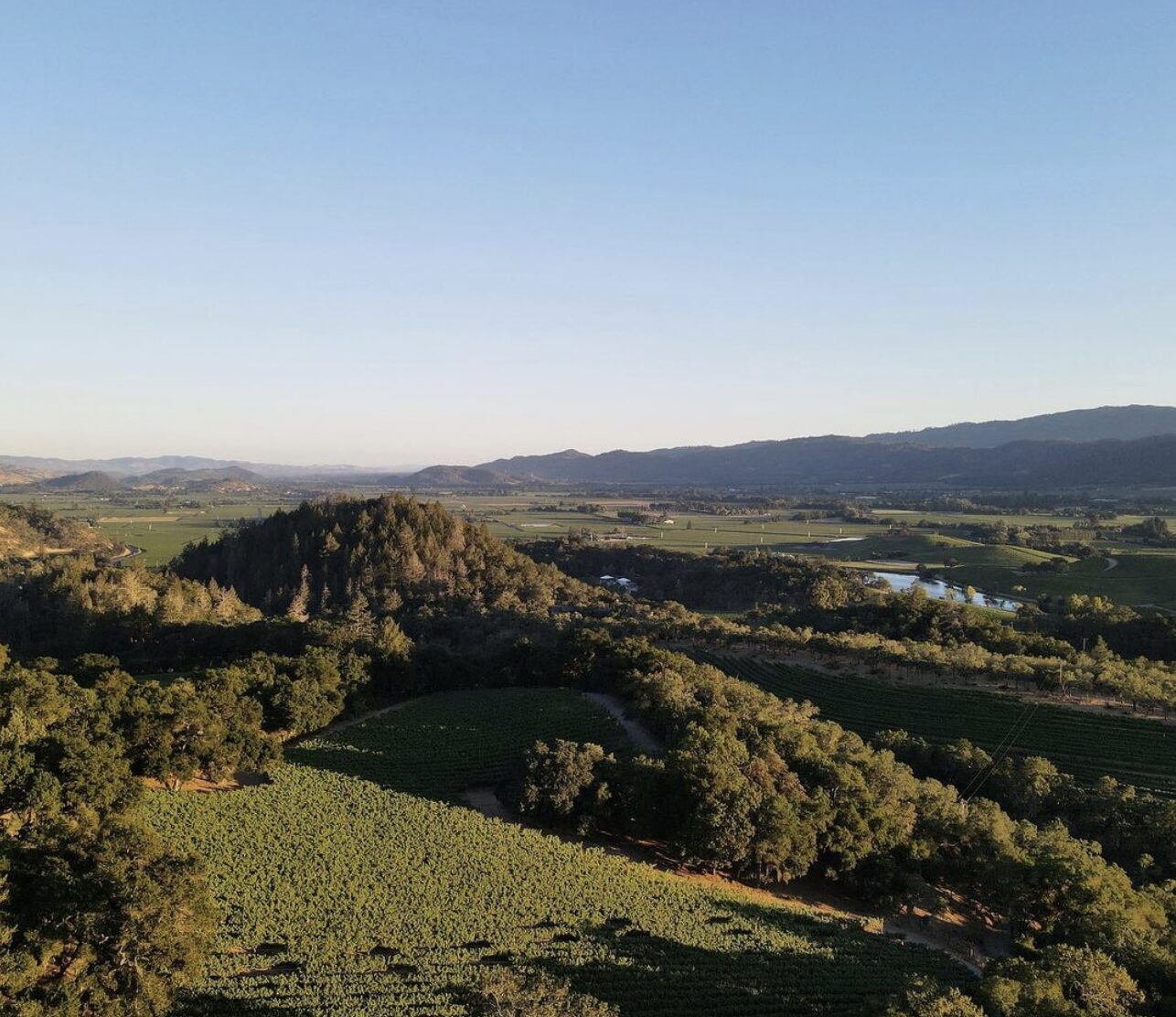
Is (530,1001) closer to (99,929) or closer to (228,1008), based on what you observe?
(228,1008)

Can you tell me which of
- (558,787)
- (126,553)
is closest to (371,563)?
(126,553)

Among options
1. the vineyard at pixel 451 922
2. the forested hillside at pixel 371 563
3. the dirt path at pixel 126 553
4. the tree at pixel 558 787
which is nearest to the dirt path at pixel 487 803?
the vineyard at pixel 451 922

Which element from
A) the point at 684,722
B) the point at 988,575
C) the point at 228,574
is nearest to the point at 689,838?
the point at 684,722

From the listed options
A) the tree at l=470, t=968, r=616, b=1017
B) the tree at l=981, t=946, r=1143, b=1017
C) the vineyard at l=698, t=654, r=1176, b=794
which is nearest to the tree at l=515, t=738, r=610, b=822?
the tree at l=470, t=968, r=616, b=1017

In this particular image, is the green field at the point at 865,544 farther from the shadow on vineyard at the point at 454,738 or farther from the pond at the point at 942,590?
the shadow on vineyard at the point at 454,738

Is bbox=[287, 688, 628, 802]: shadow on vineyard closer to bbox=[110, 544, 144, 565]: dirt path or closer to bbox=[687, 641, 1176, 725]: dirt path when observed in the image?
bbox=[687, 641, 1176, 725]: dirt path

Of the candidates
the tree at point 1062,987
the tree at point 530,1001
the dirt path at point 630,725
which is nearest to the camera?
the tree at point 530,1001

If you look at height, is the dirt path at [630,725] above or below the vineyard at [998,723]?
above
